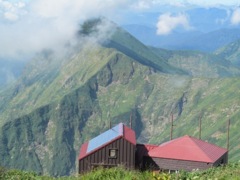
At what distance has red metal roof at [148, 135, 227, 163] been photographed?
5775 centimetres

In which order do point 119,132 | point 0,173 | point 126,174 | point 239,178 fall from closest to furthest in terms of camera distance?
point 239,178, point 126,174, point 0,173, point 119,132

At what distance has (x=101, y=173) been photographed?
17.2m

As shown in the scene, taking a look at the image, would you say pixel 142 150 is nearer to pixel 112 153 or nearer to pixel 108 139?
pixel 108 139

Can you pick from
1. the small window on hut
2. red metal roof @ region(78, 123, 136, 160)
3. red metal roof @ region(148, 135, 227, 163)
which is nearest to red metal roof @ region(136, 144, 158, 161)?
red metal roof @ region(148, 135, 227, 163)

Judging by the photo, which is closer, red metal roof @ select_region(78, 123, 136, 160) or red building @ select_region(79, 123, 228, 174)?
red building @ select_region(79, 123, 228, 174)

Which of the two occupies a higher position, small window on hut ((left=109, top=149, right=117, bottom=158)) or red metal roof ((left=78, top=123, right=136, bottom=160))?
red metal roof ((left=78, top=123, right=136, bottom=160))

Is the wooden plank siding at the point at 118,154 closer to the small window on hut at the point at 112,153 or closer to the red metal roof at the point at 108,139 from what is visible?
the small window on hut at the point at 112,153

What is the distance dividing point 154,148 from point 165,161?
4042mm

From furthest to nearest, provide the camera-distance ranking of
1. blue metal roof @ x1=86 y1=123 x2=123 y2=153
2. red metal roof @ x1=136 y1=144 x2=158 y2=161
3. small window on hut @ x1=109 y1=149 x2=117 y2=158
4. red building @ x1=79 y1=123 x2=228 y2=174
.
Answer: red metal roof @ x1=136 y1=144 x2=158 y2=161
blue metal roof @ x1=86 y1=123 x2=123 y2=153
small window on hut @ x1=109 y1=149 x2=117 y2=158
red building @ x1=79 y1=123 x2=228 y2=174

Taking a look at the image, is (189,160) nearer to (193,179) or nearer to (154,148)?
(154,148)

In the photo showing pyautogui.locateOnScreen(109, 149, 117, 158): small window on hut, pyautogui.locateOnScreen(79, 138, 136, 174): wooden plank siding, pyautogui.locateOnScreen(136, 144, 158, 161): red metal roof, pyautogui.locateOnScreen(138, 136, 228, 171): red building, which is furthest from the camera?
pyautogui.locateOnScreen(136, 144, 158, 161): red metal roof

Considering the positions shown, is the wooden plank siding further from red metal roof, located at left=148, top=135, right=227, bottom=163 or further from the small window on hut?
red metal roof, located at left=148, top=135, right=227, bottom=163

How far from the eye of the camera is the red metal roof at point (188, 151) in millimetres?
57750

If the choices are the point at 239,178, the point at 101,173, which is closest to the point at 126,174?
the point at 101,173
